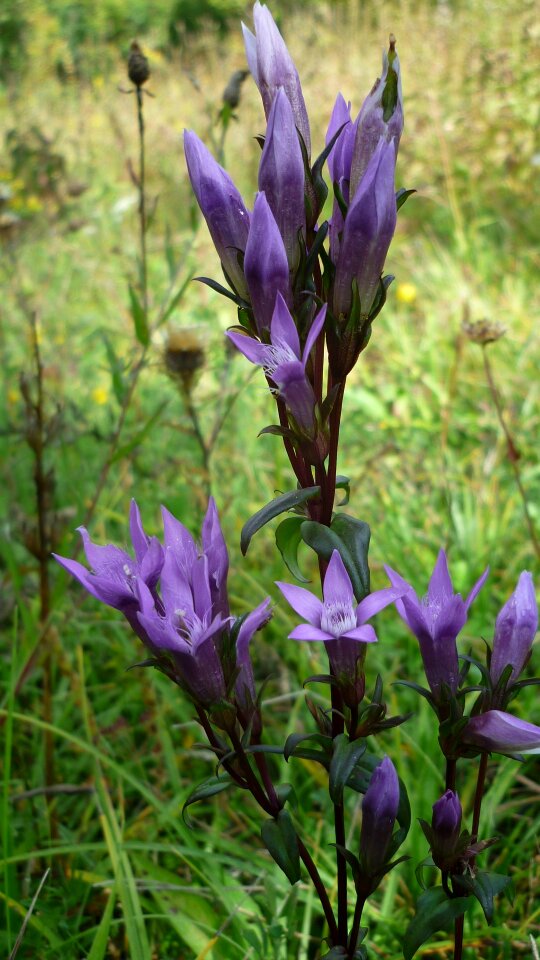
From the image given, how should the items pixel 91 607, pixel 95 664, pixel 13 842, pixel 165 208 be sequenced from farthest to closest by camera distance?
pixel 165 208
pixel 91 607
pixel 95 664
pixel 13 842

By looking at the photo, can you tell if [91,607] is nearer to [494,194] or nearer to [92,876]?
[92,876]

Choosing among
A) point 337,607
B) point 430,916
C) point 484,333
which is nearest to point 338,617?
point 337,607

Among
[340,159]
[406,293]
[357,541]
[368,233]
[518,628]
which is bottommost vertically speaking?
[518,628]

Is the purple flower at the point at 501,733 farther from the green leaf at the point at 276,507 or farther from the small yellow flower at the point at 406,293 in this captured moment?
the small yellow flower at the point at 406,293

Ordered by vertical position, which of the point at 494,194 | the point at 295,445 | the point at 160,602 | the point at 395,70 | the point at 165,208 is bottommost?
the point at 160,602

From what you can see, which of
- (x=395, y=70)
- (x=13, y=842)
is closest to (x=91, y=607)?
(x=13, y=842)

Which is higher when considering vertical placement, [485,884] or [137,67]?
[137,67]

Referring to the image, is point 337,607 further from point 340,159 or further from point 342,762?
point 340,159
